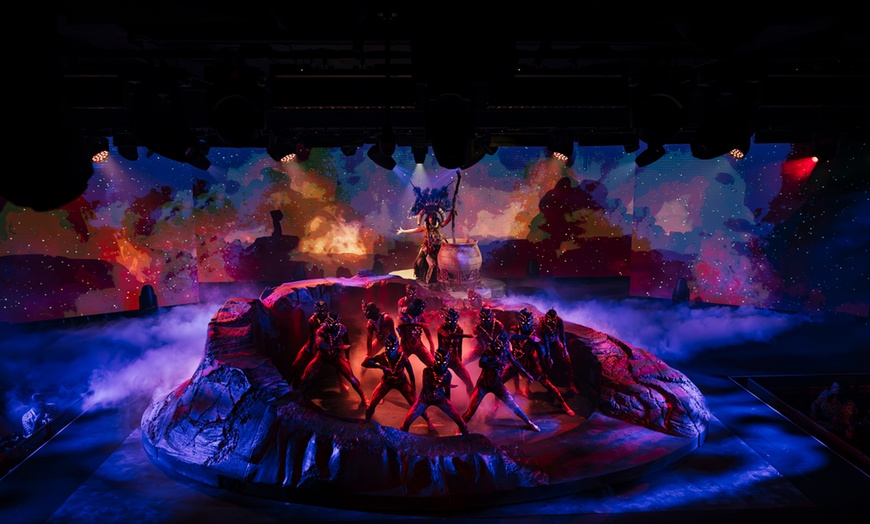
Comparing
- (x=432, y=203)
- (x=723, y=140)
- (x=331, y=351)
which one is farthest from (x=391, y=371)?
(x=432, y=203)

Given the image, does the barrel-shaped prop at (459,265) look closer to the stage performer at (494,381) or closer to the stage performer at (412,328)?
the stage performer at (412,328)

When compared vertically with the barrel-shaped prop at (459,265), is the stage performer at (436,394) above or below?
below

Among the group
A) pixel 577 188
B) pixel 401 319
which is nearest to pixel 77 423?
pixel 401 319

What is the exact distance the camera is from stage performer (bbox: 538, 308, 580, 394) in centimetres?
638

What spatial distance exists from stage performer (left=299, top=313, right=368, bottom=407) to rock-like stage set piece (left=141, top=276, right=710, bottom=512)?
1.37ft

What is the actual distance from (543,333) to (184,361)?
500cm

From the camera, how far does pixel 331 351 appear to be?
625 cm

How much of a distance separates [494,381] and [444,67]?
3334 millimetres

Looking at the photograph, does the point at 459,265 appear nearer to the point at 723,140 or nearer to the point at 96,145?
the point at 723,140

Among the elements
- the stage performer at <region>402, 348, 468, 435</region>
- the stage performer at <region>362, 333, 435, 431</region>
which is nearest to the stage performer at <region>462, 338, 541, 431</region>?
the stage performer at <region>402, 348, 468, 435</region>

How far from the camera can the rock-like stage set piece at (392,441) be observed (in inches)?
171

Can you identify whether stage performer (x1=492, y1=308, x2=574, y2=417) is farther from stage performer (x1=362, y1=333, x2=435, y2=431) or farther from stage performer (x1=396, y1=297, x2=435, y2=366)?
stage performer (x1=362, y1=333, x2=435, y2=431)

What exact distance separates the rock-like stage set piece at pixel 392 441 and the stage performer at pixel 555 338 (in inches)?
12.2

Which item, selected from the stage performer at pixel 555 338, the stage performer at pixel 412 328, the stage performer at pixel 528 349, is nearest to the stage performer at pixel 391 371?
the stage performer at pixel 412 328
